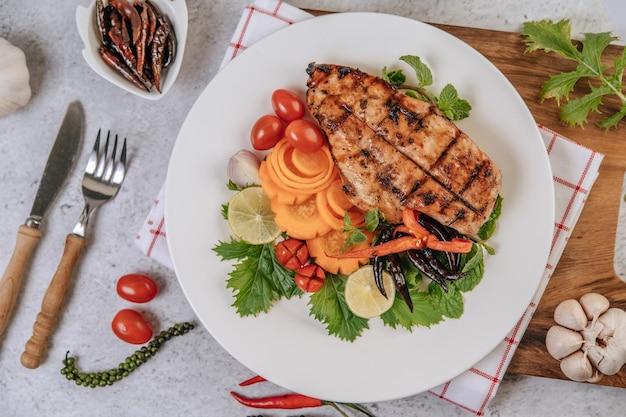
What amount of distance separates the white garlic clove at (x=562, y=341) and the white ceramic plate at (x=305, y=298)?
0.41 meters

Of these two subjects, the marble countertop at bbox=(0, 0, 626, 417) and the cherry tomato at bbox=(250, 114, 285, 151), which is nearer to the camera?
the cherry tomato at bbox=(250, 114, 285, 151)

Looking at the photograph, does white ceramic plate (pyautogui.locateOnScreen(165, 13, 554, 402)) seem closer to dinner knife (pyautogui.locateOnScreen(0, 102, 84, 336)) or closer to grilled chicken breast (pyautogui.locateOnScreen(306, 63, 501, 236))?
grilled chicken breast (pyautogui.locateOnScreen(306, 63, 501, 236))

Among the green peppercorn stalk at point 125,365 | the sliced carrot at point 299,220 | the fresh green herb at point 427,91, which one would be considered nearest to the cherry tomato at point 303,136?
the sliced carrot at point 299,220

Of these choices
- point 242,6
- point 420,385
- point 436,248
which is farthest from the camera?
point 242,6

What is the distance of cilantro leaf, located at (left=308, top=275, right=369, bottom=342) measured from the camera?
389 centimetres

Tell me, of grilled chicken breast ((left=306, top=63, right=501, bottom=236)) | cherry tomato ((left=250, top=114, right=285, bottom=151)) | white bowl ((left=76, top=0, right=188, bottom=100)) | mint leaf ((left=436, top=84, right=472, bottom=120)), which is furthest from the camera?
white bowl ((left=76, top=0, right=188, bottom=100))

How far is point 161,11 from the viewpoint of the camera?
4.05m

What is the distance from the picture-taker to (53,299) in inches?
165

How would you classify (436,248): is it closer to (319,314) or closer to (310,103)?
(319,314)

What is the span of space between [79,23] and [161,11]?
0.55 m

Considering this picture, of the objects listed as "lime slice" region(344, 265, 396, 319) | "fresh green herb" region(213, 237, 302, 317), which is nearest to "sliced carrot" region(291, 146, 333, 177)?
"fresh green herb" region(213, 237, 302, 317)

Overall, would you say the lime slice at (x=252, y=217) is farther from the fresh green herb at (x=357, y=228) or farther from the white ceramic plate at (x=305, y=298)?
the fresh green herb at (x=357, y=228)

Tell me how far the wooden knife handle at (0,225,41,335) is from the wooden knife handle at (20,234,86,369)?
0.74ft

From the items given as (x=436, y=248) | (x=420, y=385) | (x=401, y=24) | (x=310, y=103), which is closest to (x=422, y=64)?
(x=401, y=24)
